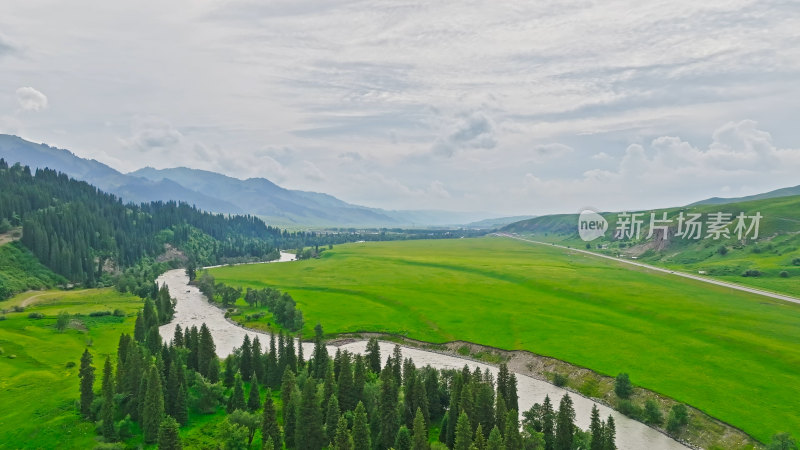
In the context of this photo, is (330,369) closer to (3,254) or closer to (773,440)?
(773,440)

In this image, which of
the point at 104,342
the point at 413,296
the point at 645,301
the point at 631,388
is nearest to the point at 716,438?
the point at 631,388

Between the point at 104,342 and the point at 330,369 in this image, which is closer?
the point at 330,369

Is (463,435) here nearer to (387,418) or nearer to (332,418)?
(387,418)

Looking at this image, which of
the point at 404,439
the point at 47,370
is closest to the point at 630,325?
the point at 404,439

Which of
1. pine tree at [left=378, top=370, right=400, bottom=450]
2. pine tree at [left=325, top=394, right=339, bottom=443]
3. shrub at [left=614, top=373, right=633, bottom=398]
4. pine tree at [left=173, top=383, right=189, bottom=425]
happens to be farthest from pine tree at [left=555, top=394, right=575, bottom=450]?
pine tree at [left=173, top=383, right=189, bottom=425]

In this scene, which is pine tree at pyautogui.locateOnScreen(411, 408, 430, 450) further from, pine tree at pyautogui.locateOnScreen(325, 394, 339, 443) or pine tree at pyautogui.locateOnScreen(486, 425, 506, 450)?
pine tree at pyautogui.locateOnScreen(325, 394, 339, 443)

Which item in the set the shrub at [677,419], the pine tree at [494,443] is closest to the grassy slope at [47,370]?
the pine tree at [494,443]

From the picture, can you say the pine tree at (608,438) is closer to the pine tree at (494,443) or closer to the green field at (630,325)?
the pine tree at (494,443)
